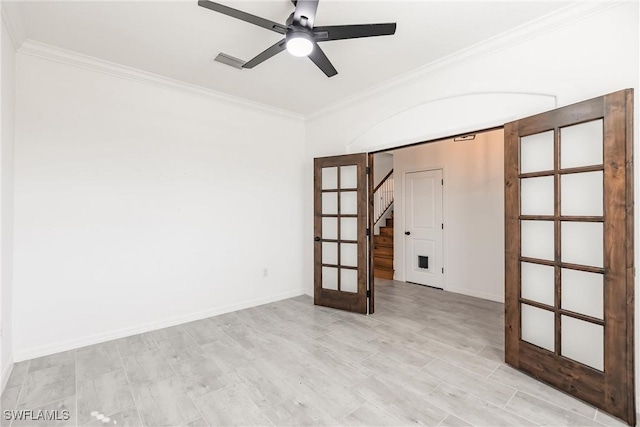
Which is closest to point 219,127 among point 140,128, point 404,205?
point 140,128

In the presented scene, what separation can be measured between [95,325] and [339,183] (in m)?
3.26

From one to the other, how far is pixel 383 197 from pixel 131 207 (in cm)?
617

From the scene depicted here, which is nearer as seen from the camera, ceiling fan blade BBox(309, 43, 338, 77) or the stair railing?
ceiling fan blade BBox(309, 43, 338, 77)

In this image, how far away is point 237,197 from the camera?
13.6 ft

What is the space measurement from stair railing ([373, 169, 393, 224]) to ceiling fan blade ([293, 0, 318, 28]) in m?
6.08

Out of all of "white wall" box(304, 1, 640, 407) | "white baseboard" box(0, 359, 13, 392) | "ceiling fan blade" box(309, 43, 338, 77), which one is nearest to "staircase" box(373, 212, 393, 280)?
"white wall" box(304, 1, 640, 407)

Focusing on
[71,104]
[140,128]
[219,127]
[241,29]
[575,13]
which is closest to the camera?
[575,13]

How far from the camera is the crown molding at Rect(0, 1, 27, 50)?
219 cm

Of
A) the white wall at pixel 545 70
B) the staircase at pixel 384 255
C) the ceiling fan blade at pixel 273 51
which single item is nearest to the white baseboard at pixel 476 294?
the staircase at pixel 384 255

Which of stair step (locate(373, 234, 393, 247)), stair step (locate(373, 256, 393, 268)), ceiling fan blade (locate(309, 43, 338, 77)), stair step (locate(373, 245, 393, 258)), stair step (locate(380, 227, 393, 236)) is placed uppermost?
ceiling fan blade (locate(309, 43, 338, 77))

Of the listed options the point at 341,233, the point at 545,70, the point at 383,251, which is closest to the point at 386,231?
the point at 383,251

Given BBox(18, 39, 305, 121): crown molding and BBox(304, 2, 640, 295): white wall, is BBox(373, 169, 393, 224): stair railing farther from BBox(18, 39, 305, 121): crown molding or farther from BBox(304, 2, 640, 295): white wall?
BBox(18, 39, 305, 121): crown molding

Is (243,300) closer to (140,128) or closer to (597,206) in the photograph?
(140,128)

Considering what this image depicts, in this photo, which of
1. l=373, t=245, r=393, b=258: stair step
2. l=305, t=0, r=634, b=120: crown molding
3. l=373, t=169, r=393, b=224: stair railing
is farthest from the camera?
l=373, t=169, r=393, b=224: stair railing
